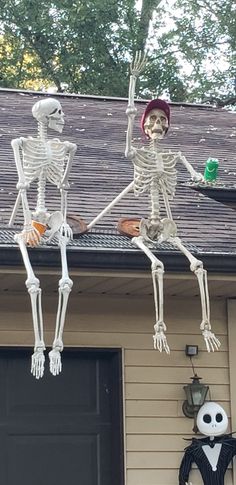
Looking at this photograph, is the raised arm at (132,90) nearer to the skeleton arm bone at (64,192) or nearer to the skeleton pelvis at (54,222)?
the skeleton arm bone at (64,192)

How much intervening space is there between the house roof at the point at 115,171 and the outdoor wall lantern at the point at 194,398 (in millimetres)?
930

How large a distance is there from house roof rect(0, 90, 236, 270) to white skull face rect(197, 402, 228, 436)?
103 cm

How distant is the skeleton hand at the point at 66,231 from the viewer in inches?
240

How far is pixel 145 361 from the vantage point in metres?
6.88

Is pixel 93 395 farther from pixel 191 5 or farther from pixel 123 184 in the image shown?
pixel 191 5

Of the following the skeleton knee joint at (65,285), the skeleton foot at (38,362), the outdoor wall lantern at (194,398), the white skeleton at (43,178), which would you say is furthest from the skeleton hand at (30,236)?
the outdoor wall lantern at (194,398)

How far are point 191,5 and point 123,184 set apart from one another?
558 inches

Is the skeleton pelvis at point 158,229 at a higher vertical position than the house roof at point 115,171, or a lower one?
lower

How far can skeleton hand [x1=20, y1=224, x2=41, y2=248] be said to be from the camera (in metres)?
5.95

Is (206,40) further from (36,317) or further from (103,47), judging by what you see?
(36,317)

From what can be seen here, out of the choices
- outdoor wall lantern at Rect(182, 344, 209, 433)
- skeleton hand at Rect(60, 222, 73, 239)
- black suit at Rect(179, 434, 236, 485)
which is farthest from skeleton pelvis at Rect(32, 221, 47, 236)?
black suit at Rect(179, 434, 236, 485)

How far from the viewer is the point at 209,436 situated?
22.3 ft

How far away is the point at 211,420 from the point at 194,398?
0.59 ft

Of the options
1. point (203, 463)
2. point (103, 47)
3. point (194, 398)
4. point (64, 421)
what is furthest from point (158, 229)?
point (103, 47)
